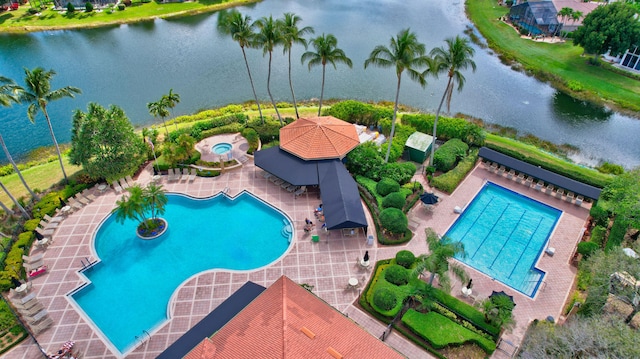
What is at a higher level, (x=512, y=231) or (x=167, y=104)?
(x=167, y=104)

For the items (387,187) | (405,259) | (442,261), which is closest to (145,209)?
(387,187)

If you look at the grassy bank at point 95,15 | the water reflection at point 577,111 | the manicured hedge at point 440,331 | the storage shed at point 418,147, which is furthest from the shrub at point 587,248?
the grassy bank at point 95,15

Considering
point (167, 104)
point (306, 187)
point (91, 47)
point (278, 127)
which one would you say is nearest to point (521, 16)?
point (278, 127)

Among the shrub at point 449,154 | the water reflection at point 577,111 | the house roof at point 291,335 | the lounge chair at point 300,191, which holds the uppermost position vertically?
the house roof at point 291,335

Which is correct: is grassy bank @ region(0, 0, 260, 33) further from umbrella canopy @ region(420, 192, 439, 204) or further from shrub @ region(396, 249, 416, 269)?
shrub @ region(396, 249, 416, 269)

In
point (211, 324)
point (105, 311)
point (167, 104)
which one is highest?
point (167, 104)

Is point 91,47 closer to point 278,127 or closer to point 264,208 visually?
point 278,127

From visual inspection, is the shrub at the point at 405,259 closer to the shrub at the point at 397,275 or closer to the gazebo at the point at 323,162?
the shrub at the point at 397,275
